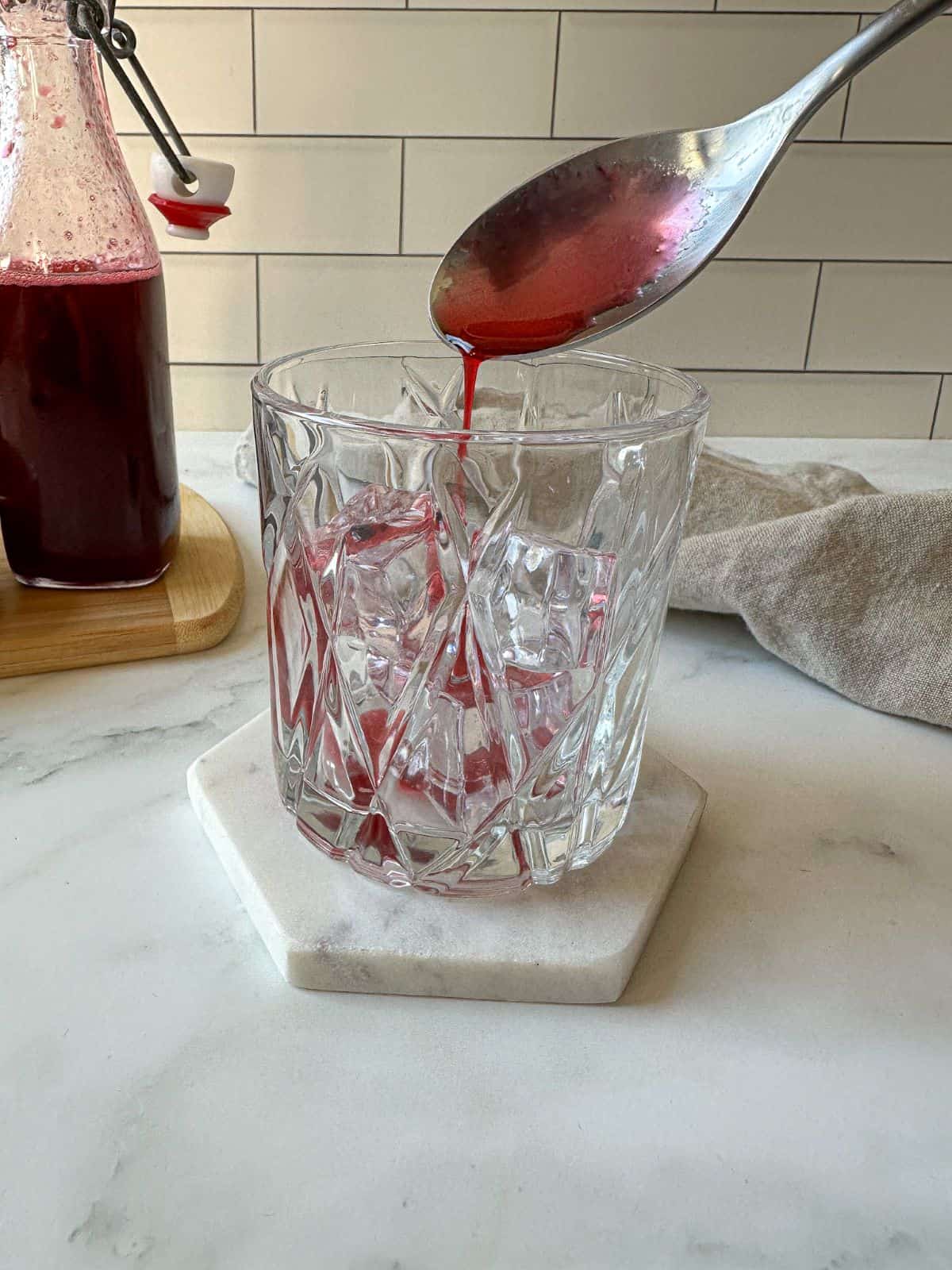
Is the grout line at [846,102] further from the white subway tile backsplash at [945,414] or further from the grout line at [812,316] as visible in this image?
the white subway tile backsplash at [945,414]

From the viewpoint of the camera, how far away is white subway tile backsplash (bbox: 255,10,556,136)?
0.89 m

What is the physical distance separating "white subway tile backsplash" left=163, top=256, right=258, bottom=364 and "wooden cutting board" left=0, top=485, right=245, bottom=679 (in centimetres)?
40

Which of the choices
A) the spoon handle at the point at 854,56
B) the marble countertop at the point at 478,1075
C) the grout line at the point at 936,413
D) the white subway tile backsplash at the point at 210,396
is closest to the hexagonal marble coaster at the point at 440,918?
the marble countertop at the point at 478,1075

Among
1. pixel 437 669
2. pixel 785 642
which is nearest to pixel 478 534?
pixel 437 669

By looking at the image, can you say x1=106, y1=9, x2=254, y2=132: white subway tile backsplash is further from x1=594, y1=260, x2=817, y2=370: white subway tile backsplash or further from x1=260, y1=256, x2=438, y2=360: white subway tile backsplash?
x1=594, y1=260, x2=817, y2=370: white subway tile backsplash

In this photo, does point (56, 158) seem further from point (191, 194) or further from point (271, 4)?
point (271, 4)

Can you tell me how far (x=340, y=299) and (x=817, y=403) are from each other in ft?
1.46

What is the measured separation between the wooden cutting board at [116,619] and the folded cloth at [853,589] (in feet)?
0.82

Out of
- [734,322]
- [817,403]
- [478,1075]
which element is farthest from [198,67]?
[478,1075]

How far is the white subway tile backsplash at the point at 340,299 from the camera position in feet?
3.20

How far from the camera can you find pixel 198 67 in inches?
35.3

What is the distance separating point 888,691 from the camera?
571mm

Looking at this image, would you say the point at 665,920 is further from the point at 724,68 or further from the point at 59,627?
the point at 724,68

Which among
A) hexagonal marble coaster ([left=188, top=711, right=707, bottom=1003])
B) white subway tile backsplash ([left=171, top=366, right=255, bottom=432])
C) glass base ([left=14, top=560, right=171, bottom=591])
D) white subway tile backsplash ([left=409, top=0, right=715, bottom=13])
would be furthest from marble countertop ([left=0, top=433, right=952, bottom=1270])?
white subway tile backsplash ([left=409, top=0, right=715, bottom=13])
